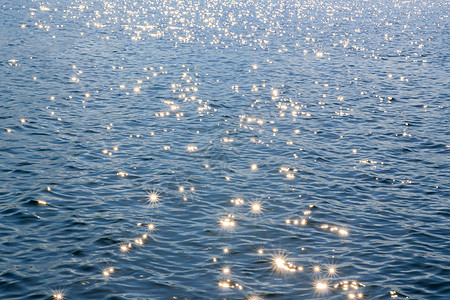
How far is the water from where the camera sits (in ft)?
74.0

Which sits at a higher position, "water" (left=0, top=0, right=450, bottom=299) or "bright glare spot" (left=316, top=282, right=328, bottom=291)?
"water" (left=0, top=0, right=450, bottom=299)

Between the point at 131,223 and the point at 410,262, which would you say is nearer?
the point at 410,262

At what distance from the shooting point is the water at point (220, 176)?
2256cm

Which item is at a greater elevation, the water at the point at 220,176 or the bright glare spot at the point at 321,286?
the water at the point at 220,176

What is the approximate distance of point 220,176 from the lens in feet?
108

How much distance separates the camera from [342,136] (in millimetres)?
41625

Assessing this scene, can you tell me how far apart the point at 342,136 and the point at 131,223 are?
21219 millimetres

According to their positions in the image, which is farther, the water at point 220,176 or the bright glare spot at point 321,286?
the water at point 220,176

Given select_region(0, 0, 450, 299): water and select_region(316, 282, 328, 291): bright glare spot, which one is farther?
select_region(0, 0, 450, 299): water

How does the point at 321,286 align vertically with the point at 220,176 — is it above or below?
below

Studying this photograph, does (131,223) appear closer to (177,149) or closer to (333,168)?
(177,149)

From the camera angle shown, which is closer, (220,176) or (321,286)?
(321,286)

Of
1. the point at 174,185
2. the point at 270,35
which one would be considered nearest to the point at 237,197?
the point at 174,185

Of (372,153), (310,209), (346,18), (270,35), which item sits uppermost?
(346,18)
